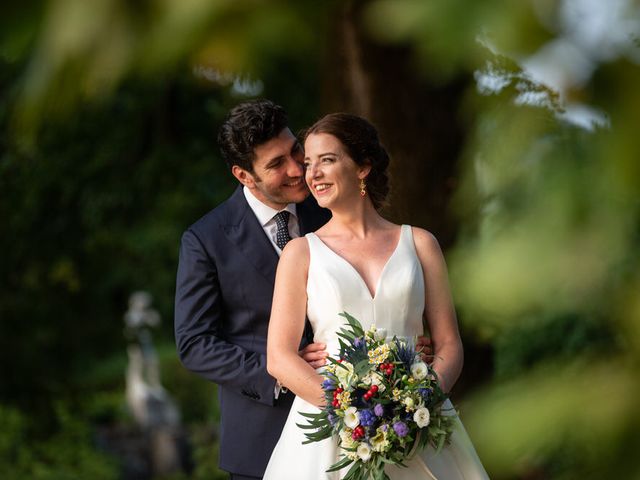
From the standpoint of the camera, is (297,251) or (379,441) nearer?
(379,441)

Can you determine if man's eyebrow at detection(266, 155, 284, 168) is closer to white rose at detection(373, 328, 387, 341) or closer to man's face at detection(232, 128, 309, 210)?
man's face at detection(232, 128, 309, 210)

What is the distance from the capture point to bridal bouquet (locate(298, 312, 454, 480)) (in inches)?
129

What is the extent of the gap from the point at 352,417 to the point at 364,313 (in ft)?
1.65

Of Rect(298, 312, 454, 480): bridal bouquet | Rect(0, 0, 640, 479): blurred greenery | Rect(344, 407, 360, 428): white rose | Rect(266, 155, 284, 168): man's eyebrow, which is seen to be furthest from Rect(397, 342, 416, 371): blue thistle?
Rect(0, 0, 640, 479): blurred greenery

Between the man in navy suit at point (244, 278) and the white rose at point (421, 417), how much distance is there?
0.80m

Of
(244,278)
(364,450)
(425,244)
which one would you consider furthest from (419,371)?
(244,278)

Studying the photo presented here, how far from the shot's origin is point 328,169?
3.64m

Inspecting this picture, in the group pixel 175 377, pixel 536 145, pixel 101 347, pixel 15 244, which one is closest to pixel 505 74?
pixel 536 145

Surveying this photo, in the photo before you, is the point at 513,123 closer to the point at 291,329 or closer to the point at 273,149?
the point at 291,329

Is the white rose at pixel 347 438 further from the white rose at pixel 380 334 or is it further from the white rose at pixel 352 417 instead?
the white rose at pixel 380 334

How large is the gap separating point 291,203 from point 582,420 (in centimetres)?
357

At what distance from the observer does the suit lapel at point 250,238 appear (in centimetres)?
412

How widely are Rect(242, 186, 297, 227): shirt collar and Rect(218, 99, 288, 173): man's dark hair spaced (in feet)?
0.47

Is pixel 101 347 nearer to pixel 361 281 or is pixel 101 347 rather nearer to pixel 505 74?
pixel 361 281
